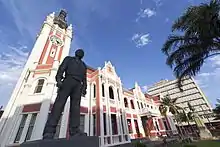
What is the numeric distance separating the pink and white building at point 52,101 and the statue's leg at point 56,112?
8.40m

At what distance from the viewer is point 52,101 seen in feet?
39.8

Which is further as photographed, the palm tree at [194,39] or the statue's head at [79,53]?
the palm tree at [194,39]

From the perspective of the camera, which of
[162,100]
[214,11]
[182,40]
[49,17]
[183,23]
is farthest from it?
[162,100]

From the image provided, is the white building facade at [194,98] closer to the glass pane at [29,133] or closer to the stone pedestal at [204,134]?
the stone pedestal at [204,134]

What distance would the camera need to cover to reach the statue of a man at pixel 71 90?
368 cm

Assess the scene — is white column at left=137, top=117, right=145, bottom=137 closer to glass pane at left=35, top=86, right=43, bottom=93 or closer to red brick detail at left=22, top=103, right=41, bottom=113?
red brick detail at left=22, top=103, right=41, bottom=113

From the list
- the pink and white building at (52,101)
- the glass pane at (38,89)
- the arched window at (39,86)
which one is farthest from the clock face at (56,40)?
the glass pane at (38,89)

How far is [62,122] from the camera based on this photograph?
12.0m

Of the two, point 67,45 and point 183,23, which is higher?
point 67,45

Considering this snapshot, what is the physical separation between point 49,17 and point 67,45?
17.5 feet

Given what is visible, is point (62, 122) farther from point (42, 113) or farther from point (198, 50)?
point (198, 50)

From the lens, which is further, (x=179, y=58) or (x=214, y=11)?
(x=179, y=58)

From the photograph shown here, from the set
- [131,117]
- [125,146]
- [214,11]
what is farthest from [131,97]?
[214,11]

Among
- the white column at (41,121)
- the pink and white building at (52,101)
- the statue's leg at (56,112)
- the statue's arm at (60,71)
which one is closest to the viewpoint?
the statue's leg at (56,112)
